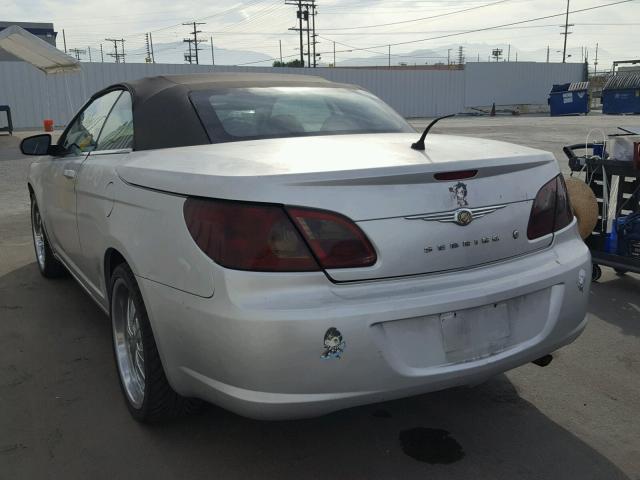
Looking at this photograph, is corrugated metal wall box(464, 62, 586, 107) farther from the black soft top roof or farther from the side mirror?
the black soft top roof

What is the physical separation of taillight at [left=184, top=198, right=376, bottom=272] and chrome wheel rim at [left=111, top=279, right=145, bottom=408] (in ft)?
2.79

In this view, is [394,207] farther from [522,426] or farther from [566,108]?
[566,108]

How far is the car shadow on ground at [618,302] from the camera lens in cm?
406

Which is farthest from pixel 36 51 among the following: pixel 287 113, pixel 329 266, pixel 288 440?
pixel 329 266

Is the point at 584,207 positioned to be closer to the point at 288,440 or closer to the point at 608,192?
the point at 608,192

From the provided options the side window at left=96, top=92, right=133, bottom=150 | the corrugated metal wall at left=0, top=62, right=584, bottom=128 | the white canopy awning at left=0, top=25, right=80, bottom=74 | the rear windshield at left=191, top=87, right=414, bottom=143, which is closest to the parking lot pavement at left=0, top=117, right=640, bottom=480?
the side window at left=96, top=92, right=133, bottom=150

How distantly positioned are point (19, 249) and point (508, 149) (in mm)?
5393

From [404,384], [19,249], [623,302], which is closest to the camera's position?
[404,384]

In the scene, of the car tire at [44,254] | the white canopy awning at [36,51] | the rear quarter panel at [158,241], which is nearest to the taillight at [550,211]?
the rear quarter panel at [158,241]

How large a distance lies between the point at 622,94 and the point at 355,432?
36219 millimetres

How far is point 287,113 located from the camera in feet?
10.3

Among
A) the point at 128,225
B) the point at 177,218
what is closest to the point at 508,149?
the point at 177,218

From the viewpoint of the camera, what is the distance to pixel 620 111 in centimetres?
Answer: 3425

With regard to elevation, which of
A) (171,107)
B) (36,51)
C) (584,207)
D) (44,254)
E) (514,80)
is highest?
(36,51)
